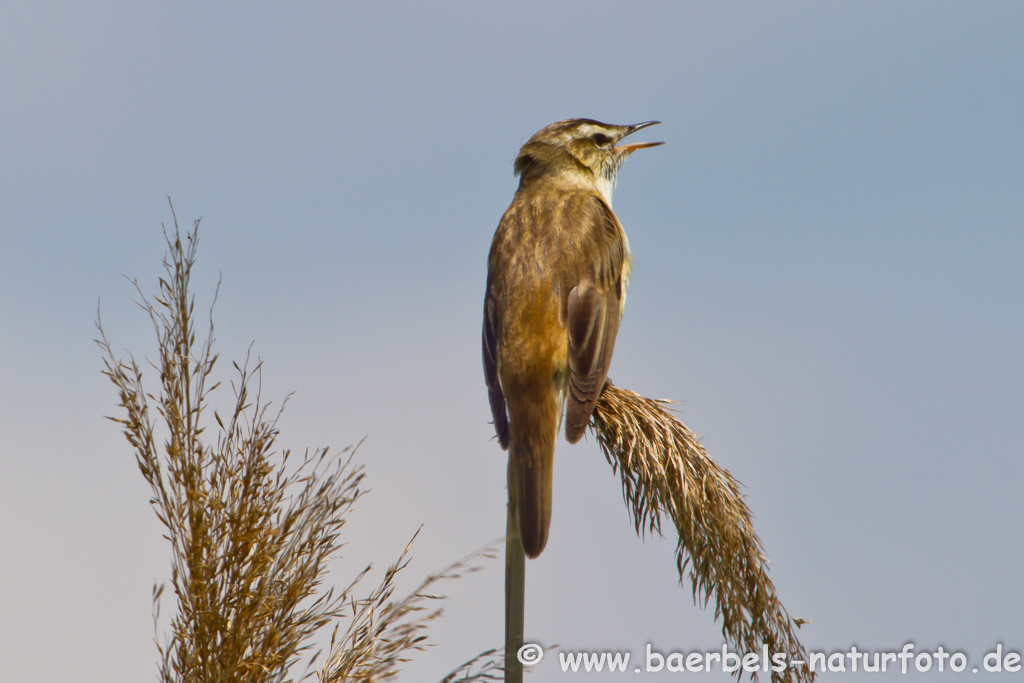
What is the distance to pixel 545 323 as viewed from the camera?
4.23 meters

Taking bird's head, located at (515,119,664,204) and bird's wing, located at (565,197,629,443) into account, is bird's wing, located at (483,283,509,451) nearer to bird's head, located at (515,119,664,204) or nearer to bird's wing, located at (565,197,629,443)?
bird's wing, located at (565,197,629,443)

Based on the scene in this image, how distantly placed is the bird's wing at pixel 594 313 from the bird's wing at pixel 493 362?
0.31 metres

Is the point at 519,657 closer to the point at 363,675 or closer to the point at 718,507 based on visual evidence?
the point at 363,675

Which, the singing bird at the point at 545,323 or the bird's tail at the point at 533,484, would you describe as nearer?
the bird's tail at the point at 533,484

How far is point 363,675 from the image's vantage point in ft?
8.06

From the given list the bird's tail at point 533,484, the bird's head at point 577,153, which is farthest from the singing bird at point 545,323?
the bird's head at point 577,153

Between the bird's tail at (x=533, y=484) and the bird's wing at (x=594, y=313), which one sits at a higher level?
the bird's wing at (x=594, y=313)

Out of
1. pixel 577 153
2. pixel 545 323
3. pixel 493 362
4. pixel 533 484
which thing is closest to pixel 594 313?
pixel 545 323

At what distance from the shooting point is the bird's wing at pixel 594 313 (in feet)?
12.5

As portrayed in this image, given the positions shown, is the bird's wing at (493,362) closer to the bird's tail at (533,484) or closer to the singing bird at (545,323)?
the singing bird at (545,323)

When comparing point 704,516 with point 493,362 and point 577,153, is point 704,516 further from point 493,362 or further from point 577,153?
point 577,153

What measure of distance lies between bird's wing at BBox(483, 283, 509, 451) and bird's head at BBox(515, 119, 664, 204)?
1267mm

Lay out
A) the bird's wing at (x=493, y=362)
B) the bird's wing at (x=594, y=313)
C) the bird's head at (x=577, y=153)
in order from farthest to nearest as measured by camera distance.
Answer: the bird's head at (x=577, y=153) → the bird's wing at (x=493, y=362) → the bird's wing at (x=594, y=313)

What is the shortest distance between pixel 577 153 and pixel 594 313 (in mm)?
1597
